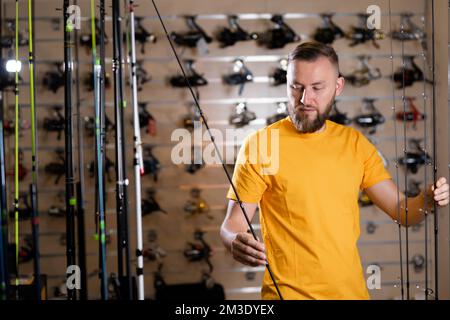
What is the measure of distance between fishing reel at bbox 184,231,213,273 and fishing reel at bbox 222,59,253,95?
38.5 inches

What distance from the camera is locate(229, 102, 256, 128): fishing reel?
328 cm

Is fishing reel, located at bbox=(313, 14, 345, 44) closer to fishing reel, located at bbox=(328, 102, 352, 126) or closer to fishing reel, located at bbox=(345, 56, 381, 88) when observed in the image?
fishing reel, located at bbox=(345, 56, 381, 88)

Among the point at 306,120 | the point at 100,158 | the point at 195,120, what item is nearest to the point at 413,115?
the point at 195,120

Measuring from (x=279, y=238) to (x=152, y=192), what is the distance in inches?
71.9

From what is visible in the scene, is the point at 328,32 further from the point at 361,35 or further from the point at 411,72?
the point at 411,72

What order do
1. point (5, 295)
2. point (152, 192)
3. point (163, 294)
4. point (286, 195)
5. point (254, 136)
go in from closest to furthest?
1. point (5, 295)
2. point (286, 195)
3. point (254, 136)
4. point (163, 294)
5. point (152, 192)

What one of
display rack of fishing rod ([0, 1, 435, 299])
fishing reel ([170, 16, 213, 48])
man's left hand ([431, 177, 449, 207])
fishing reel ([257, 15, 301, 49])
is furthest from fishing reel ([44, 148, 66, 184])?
man's left hand ([431, 177, 449, 207])

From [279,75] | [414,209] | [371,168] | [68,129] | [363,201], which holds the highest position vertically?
[279,75]

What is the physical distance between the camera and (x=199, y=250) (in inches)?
143

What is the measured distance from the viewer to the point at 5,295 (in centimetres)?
155

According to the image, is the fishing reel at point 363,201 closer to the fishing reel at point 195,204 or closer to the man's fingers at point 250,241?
the fishing reel at point 195,204

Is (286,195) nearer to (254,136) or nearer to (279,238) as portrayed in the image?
(279,238)

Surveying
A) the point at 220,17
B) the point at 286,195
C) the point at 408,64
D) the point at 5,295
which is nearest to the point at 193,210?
the point at 220,17

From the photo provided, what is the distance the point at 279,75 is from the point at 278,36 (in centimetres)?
29
